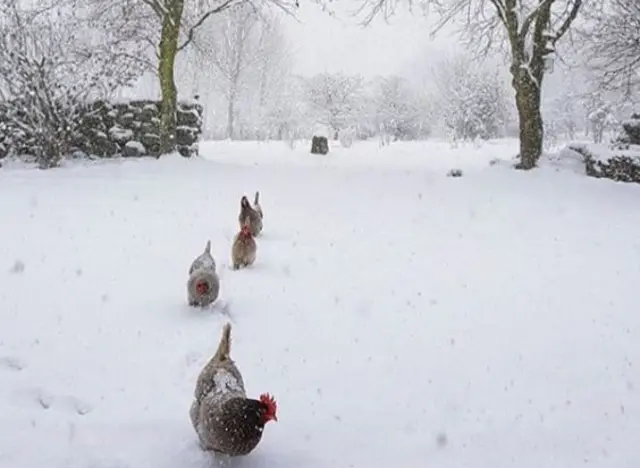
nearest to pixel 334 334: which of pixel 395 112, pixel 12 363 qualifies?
pixel 12 363

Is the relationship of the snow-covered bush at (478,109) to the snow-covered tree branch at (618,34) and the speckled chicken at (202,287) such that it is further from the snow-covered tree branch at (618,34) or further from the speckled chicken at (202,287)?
the speckled chicken at (202,287)

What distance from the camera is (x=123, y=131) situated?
15.1m

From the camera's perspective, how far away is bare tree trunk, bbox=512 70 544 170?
13.9m

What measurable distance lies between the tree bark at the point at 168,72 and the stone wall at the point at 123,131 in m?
0.55

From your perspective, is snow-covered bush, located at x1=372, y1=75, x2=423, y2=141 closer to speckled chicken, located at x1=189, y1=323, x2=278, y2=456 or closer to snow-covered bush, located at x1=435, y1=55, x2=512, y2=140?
Result: snow-covered bush, located at x1=435, y1=55, x2=512, y2=140

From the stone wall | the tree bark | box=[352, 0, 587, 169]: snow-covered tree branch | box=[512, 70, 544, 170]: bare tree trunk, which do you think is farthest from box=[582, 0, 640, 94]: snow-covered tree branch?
the stone wall

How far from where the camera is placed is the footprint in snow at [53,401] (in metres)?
3.28

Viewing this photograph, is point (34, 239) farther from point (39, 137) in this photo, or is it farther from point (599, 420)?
point (39, 137)

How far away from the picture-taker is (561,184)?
1267 centimetres

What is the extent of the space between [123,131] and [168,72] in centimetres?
193

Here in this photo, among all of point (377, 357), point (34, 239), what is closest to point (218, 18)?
point (34, 239)

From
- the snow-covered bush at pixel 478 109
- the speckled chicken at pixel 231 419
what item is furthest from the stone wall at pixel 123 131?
the snow-covered bush at pixel 478 109

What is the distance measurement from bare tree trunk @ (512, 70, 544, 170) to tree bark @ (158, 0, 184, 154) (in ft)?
28.4

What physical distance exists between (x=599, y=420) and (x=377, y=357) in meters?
1.50
